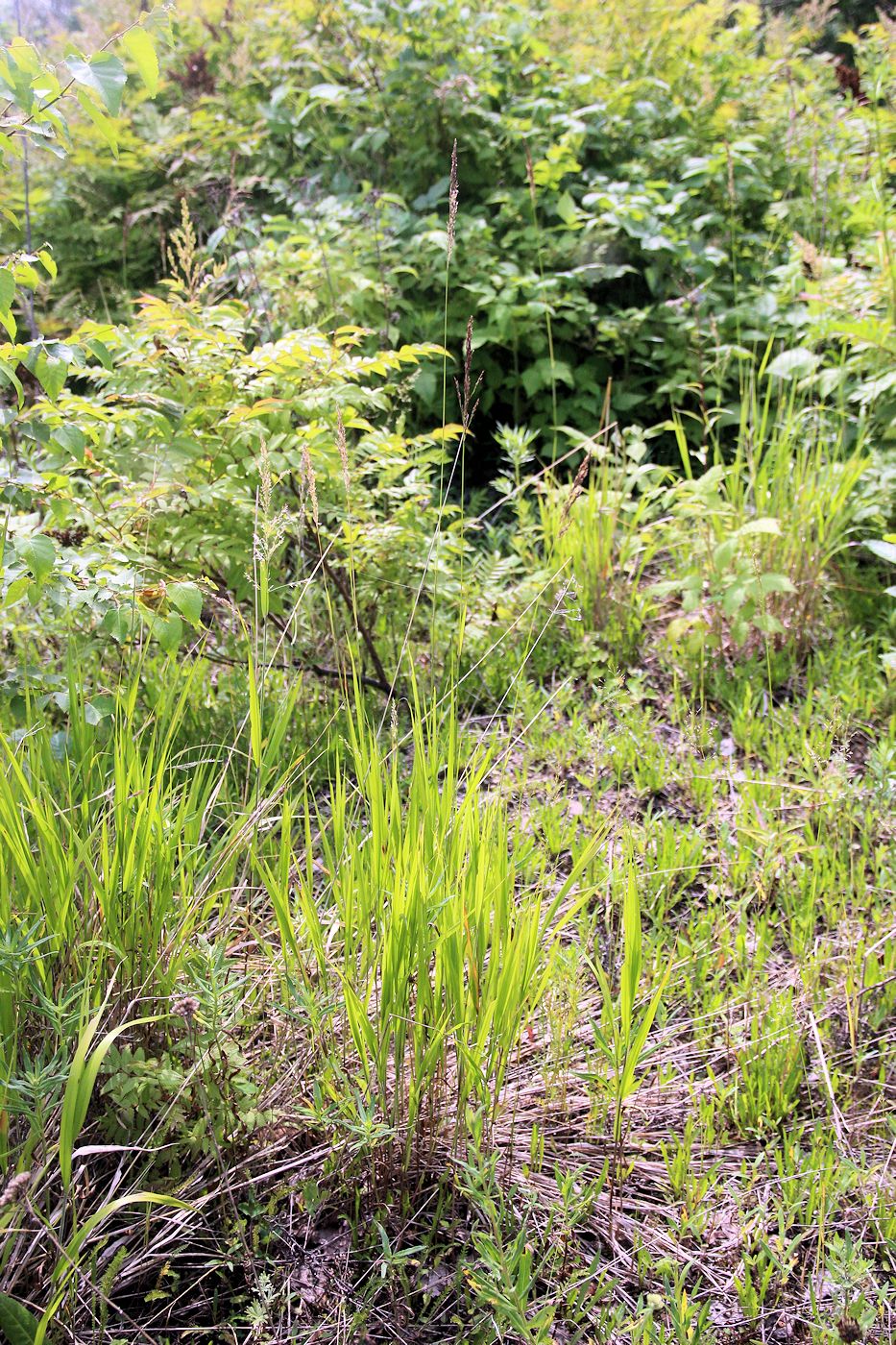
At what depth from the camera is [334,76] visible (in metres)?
4.72

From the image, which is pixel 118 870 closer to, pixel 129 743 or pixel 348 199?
pixel 129 743

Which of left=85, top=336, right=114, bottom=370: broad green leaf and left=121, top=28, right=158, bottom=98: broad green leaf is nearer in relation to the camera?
left=121, top=28, right=158, bottom=98: broad green leaf

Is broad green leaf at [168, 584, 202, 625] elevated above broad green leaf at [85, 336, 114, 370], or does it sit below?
below

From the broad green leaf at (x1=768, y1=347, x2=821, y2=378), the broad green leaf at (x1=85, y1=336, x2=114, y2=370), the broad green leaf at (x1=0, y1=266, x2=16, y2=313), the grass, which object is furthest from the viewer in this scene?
the broad green leaf at (x1=768, y1=347, x2=821, y2=378)

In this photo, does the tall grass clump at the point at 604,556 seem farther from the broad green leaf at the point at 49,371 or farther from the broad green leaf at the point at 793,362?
the broad green leaf at the point at 49,371

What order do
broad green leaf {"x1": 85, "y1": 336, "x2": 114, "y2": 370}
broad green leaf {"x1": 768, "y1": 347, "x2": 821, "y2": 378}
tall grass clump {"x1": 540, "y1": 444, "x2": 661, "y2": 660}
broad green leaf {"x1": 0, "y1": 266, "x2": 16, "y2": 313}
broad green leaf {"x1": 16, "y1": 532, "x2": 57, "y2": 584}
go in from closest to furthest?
broad green leaf {"x1": 0, "y1": 266, "x2": 16, "y2": 313} → broad green leaf {"x1": 16, "y1": 532, "x2": 57, "y2": 584} → broad green leaf {"x1": 85, "y1": 336, "x2": 114, "y2": 370} → tall grass clump {"x1": 540, "y1": 444, "x2": 661, "y2": 660} → broad green leaf {"x1": 768, "y1": 347, "x2": 821, "y2": 378}

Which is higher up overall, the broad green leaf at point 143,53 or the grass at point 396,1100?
the broad green leaf at point 143,53

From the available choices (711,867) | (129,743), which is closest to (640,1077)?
(711,867)

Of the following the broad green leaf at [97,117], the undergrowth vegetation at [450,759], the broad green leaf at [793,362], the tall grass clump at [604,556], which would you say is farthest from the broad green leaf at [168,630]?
the broad green leaf at [793,362]

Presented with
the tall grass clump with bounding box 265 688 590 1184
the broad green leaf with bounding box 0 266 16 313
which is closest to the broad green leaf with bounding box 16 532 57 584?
the broad green leaf with bounding box 0 266 16 313

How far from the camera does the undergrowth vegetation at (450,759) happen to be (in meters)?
1.41

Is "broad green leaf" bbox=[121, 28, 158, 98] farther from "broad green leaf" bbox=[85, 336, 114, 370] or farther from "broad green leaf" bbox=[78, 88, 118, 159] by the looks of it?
"broad green leaf" bbox=[85, 336, 114, 370]

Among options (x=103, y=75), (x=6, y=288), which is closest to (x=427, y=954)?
(x=6, y=288)

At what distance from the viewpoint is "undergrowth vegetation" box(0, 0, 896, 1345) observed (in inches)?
55.3
